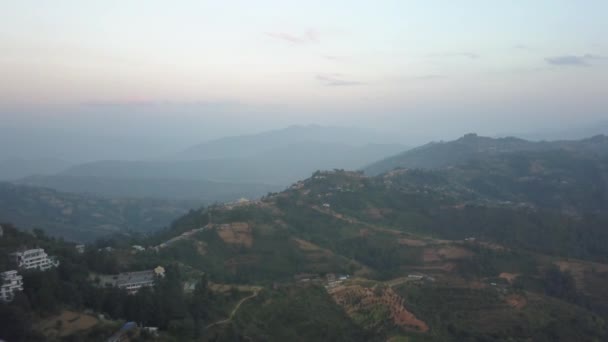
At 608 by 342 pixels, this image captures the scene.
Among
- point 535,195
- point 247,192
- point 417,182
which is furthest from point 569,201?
point 247,192

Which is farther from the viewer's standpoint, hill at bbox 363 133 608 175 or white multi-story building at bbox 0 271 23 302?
hill at bbox 363 133 608 175

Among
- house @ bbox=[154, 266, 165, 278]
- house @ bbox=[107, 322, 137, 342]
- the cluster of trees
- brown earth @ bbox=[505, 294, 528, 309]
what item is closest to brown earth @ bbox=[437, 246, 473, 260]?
brown earth @ bbox=[505, 294, 528, 309]

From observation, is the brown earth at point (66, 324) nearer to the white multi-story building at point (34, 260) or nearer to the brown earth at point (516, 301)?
the white multi-story building at point (34, 260)

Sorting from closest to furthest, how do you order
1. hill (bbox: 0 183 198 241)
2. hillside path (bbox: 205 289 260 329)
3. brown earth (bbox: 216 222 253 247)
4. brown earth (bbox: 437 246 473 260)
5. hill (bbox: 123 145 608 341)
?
1. hillside path (bbox: 205 289 260 329)
2. hill (bbox: 123 145 608 341)
3. brown earth (bbox: 216 222 253 247)
4. brown earth (bbox: 437 246 473 260)
5. hill (bbox: 0 183 198 241)

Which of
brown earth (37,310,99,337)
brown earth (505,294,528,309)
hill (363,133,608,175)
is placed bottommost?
brown earth (505,294,528,309)

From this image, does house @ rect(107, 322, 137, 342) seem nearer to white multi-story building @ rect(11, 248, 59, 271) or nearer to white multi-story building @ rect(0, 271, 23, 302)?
white multi-story building @ rect(0, 271, 23, 302)

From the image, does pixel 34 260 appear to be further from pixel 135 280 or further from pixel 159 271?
pixel 159 271

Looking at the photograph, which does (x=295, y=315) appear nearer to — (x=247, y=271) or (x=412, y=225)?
(x=247, y=271)

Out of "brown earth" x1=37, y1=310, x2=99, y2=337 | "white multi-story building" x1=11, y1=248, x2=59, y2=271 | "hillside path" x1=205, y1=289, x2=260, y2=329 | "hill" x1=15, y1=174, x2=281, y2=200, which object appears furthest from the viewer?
"hill" x1=15, y1=174, x2=281, y2=200
